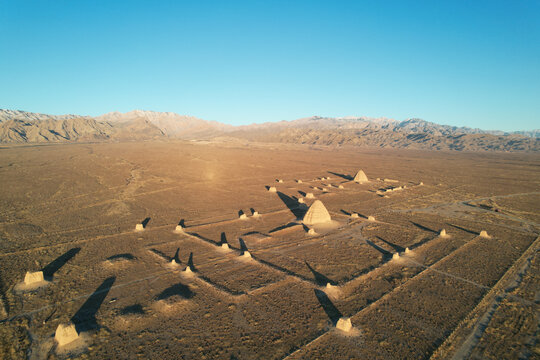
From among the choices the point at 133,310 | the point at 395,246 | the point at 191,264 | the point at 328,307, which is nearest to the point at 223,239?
the point at 191,264

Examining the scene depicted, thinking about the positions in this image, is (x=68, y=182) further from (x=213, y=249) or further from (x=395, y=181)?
(x=395, y=181)

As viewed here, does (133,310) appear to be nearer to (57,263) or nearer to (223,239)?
(57,263)

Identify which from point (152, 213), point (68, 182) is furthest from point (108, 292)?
point (68, 182)

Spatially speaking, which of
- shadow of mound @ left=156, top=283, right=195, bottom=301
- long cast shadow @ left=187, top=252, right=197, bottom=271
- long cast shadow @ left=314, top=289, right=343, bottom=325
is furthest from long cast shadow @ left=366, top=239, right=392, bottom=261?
shadow of mound @ left=156, top=283, right=195, bottom=301

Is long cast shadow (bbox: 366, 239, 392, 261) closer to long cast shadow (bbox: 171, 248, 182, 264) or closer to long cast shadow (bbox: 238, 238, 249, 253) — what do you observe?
long cast shadow (bbox: 238, 238, 249, 253)

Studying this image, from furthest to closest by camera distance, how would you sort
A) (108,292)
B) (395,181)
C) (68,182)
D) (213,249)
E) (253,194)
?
(395,181) < (68,182) < (253,194) < (213,249) < (108,292)
